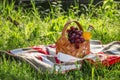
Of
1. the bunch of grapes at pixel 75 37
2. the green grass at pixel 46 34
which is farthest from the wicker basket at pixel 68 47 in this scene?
the green grass at pixel 46 34

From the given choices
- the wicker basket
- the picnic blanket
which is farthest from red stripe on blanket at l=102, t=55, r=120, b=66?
the wicker basket

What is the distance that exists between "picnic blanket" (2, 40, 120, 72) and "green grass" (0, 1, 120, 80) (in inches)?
2.4

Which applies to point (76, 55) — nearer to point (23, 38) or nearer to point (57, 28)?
point (23, 38)

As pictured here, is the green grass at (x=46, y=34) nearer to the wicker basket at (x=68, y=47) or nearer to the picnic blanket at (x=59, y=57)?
the picnic blanket at (x=59, y=57)

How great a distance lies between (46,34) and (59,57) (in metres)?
1.12

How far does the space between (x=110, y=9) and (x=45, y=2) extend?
258 cm

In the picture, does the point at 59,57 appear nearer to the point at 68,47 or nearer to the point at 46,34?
the point at 68,47

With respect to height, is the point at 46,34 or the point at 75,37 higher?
the point at 75,37

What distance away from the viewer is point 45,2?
8562 mm

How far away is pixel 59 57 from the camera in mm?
3926

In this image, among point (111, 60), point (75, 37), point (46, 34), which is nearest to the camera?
point (111, 60)

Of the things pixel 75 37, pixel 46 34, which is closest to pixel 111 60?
pixel 75 37

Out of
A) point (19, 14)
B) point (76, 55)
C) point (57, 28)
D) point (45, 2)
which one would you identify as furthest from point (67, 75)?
point (45, 2)

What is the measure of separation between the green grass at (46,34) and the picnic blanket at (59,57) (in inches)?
2.4
